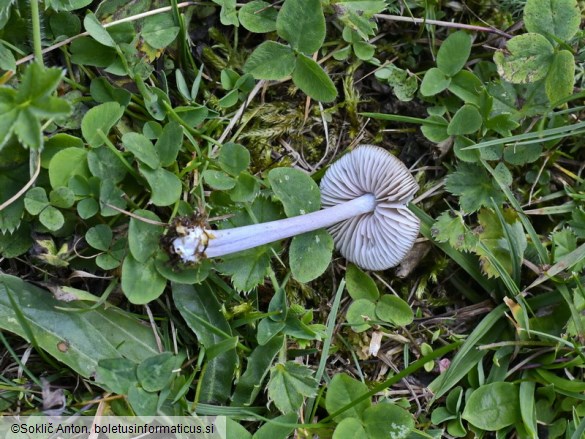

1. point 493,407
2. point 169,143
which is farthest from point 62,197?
point 493,407

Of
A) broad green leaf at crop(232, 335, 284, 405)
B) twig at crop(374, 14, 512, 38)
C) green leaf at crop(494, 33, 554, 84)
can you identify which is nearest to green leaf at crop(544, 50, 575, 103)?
green leaf at crop(494, 33, 554, 84)

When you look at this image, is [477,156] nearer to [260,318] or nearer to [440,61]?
[440,61]

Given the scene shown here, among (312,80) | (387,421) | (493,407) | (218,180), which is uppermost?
(312,80)

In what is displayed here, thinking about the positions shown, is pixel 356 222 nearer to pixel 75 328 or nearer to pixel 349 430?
pixel 349 430

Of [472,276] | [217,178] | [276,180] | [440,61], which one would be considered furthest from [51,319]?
[440,61]

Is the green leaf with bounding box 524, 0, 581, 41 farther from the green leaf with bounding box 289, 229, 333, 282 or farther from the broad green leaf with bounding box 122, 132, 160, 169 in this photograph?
the broad green leaf with bounding box 122, 132, 160, 169

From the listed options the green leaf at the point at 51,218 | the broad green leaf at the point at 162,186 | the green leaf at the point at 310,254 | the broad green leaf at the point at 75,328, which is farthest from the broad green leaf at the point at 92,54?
the green leaf at the point at 310,254
